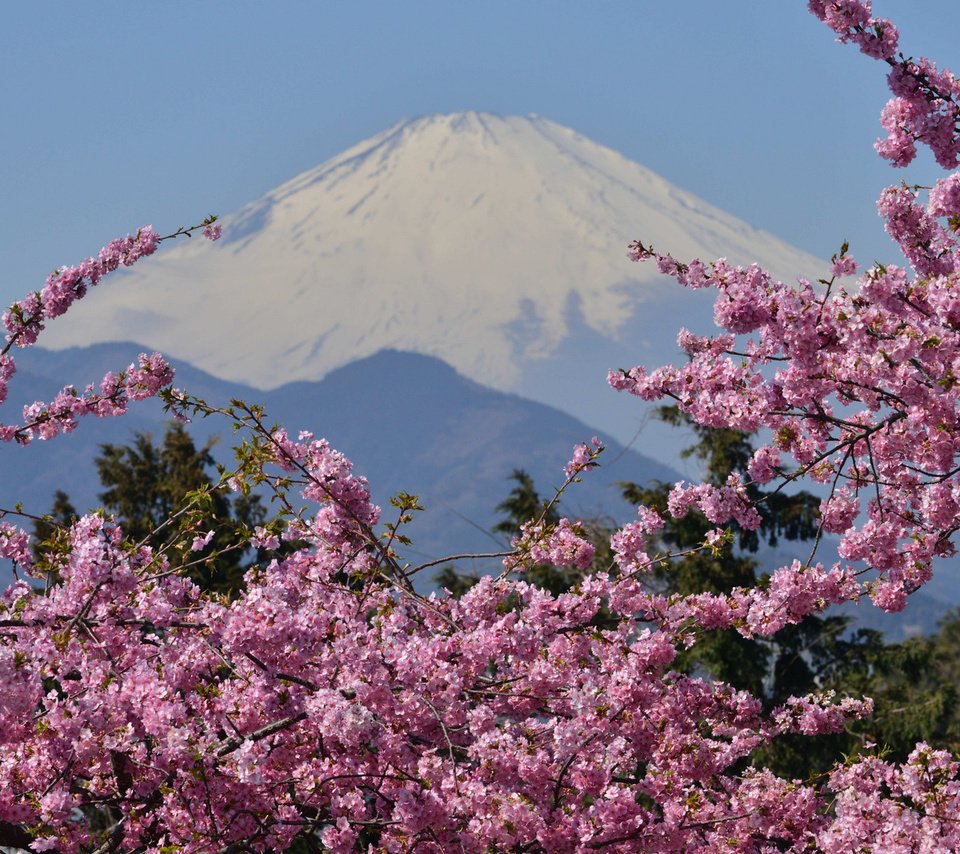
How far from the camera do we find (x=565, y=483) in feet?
27.7

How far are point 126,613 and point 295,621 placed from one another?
85 cm

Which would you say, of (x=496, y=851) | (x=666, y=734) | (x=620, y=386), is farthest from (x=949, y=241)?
(x=496, y=851)

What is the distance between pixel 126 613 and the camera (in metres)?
6.21

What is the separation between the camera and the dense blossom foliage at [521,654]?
5992mm

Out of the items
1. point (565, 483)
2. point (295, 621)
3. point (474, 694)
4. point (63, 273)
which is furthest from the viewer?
point (63, 273)

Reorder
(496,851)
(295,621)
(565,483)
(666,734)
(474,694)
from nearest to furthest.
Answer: (295,621) < (496,851) < (474,694) < (666,734) < (565,483)

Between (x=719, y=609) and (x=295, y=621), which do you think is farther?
(x=719, y=609)

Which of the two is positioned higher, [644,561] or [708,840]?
[644,561]

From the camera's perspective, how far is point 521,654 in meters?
7.08

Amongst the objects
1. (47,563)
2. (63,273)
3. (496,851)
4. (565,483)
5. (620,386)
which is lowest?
(496,851)

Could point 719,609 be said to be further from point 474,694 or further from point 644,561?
point 474,694

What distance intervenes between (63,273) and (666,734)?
5348 mm

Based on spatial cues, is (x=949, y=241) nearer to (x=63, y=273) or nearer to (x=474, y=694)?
(x=474, y=694)

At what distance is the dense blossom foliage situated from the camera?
19.7 ft
